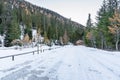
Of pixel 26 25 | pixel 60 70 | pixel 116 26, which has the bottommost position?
pixel 60 70

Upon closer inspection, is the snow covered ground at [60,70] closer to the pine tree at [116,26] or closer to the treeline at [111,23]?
the pine tree at [116,26]

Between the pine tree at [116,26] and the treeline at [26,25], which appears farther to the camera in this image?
the treeline at [26,25]

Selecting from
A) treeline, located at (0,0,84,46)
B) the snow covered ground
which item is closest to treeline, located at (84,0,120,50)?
treeline, located at (0,0,84,46)

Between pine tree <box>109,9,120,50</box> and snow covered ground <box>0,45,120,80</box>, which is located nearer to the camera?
snow covered ground <box>0,45,120,80</box>

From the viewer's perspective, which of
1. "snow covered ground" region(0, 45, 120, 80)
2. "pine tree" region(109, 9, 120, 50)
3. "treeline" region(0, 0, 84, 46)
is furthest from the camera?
"treeline" region(0, 0, 84, 46)

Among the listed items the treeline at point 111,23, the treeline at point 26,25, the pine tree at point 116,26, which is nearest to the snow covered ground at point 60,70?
the pine tree at point 116,26

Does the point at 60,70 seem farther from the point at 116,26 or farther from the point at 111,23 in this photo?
the point at 111,23

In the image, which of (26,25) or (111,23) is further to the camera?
(26,25)

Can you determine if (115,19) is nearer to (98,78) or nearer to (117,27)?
(117,27)

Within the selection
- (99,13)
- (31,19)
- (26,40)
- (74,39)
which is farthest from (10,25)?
(74,39)

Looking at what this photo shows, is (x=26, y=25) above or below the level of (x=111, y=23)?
above

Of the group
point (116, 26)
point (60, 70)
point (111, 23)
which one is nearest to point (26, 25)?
point (111, 23)

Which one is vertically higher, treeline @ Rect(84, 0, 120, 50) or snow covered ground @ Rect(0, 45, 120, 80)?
treeline @ Rect(84, 0, 120, 50)

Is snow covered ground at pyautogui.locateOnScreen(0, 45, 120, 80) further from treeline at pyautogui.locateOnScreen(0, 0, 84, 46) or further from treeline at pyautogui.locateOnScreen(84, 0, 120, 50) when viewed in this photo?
treeline at pyautogui.locateOnScreen(0, 0, 84, 46)
